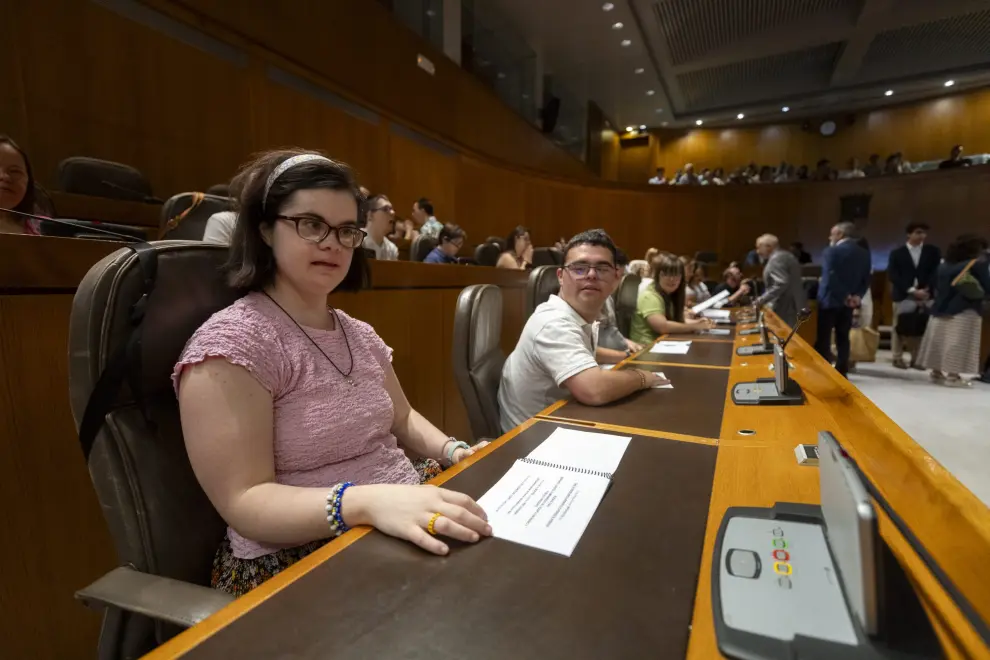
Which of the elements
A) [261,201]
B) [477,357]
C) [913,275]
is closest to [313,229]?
[261,201]

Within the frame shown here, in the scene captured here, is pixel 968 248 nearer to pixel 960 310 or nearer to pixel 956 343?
pixel 960 310

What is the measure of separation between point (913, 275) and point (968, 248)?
1.17m

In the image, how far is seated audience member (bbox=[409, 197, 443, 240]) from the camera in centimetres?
509

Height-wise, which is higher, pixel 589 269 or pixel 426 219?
pixel 426 219

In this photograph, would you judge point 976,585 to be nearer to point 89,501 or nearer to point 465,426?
point 89,501

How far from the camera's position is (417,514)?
671mm

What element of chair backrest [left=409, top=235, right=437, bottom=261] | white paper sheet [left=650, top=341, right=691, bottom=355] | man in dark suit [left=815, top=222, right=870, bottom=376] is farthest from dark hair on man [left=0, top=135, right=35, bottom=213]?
man in dark suit [left=815, top=222, right=870, bottom=376]

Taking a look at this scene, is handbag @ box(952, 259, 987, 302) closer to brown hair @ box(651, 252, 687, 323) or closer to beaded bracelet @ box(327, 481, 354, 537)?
brown hair @ box(651, 252, 687, 323)

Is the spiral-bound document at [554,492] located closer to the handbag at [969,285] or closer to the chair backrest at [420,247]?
the chair backrest at [420,247]

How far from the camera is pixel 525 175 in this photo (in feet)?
27.4

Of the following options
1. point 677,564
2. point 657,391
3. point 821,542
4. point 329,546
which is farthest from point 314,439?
point 657,391

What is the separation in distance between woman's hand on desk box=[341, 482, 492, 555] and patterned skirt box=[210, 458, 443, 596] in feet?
0.64

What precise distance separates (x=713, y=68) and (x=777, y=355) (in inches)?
368

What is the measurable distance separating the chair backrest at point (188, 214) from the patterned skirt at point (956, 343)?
6.14 metres
